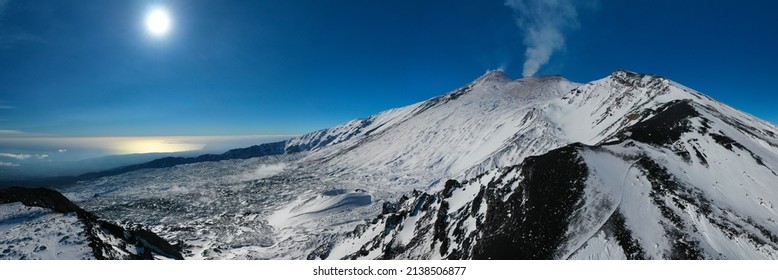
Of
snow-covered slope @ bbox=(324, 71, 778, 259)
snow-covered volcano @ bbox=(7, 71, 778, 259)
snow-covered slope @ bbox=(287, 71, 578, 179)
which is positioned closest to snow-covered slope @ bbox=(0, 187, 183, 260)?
snow-covered slope @ bbox=(324, 71, 778, 259)

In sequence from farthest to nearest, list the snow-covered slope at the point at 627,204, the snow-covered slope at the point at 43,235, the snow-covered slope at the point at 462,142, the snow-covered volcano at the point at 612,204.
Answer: the snow-covered slope at the point at 462,142 → the snow-covered volcano at the point at 612,204 → the snow-covered slope at the point at 627,204 → the snow-covered slope at the point at 43,235

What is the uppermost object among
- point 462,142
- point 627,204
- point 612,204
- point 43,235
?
point 43,235

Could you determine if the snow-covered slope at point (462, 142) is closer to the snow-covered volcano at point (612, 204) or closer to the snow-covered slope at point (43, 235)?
the snow-covered volcano at point (612, 204)

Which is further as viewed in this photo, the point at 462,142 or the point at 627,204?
the point at 462,142

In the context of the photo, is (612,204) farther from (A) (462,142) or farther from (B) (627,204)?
(A) (462,142)

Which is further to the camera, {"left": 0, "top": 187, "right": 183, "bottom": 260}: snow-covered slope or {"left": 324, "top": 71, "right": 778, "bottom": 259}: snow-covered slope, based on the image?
{"left": 324, "top": 71, "right": 778, "bottom": 259}: snow-covered slope

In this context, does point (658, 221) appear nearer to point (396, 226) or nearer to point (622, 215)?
point (622, 215)

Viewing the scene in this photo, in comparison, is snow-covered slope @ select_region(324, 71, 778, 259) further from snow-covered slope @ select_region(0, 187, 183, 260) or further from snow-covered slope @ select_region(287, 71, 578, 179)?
snow-covered slope @ select_region(287, 71, 578, 179)

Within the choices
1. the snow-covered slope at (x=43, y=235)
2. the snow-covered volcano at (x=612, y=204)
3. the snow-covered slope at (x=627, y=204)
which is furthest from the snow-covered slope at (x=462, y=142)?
the snow-covered slope at (x=43, y=235)

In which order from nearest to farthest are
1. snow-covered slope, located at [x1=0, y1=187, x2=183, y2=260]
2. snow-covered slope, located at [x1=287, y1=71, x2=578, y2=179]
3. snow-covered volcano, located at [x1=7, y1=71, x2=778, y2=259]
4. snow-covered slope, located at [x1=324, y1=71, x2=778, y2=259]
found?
snow-covered slope, located at [x1=0, y1=187, x2=183, y2=260]
snow-covered slope, located at [x1=324, y1=71, x2=778, y2=259]
snow-covered volcano, located at [x1=7, y1=71, x2=778, y2=259]
snow-covered slope, located at [x1=287, y1=71, x2=578, y2=179]

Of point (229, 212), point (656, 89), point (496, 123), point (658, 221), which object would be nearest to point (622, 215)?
point (658, 221)

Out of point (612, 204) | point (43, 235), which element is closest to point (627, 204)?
point (612, 204)
